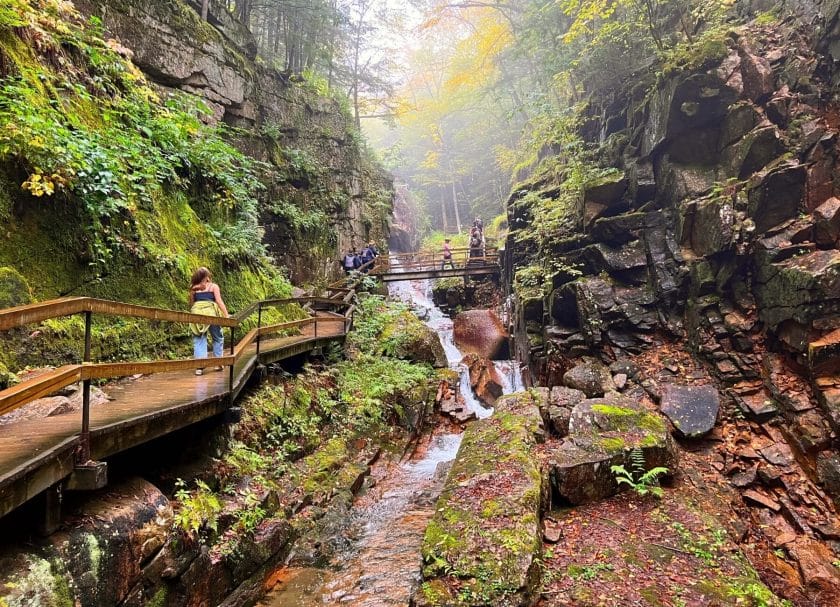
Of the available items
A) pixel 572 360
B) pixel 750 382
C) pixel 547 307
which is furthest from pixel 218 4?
pixel 750 382

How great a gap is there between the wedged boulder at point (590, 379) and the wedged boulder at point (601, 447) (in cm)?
259

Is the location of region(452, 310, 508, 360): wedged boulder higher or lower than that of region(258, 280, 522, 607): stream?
higher

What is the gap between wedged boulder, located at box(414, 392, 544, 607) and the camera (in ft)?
12.9

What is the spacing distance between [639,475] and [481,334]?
11.3 metres

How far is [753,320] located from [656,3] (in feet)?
37.0

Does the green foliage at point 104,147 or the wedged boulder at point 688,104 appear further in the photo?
the wedged boulder at point 688,104

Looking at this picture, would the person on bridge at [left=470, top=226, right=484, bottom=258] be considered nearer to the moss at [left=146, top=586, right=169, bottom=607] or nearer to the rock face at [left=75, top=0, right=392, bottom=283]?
the rock face at [left=75, top=0, right=392, bottom=283]

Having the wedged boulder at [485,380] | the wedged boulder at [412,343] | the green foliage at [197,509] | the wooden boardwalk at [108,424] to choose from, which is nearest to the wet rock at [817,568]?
the wedged boulder at [485,380]

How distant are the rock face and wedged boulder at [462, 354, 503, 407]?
748cm

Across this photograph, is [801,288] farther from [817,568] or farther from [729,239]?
[817,568]

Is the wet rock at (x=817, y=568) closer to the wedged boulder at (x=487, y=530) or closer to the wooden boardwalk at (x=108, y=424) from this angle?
the wedged boulder at (x=487, y=530)

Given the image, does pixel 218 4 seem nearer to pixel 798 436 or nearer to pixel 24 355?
pixel 24 355

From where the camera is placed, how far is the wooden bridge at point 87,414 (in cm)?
248

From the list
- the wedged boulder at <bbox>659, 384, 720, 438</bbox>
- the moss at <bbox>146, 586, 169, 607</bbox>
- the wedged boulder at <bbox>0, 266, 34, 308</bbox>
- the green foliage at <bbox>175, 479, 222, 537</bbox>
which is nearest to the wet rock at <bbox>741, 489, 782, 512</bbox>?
the wedged boulder at <bbox>659, 384, 720, 438</bbox>
